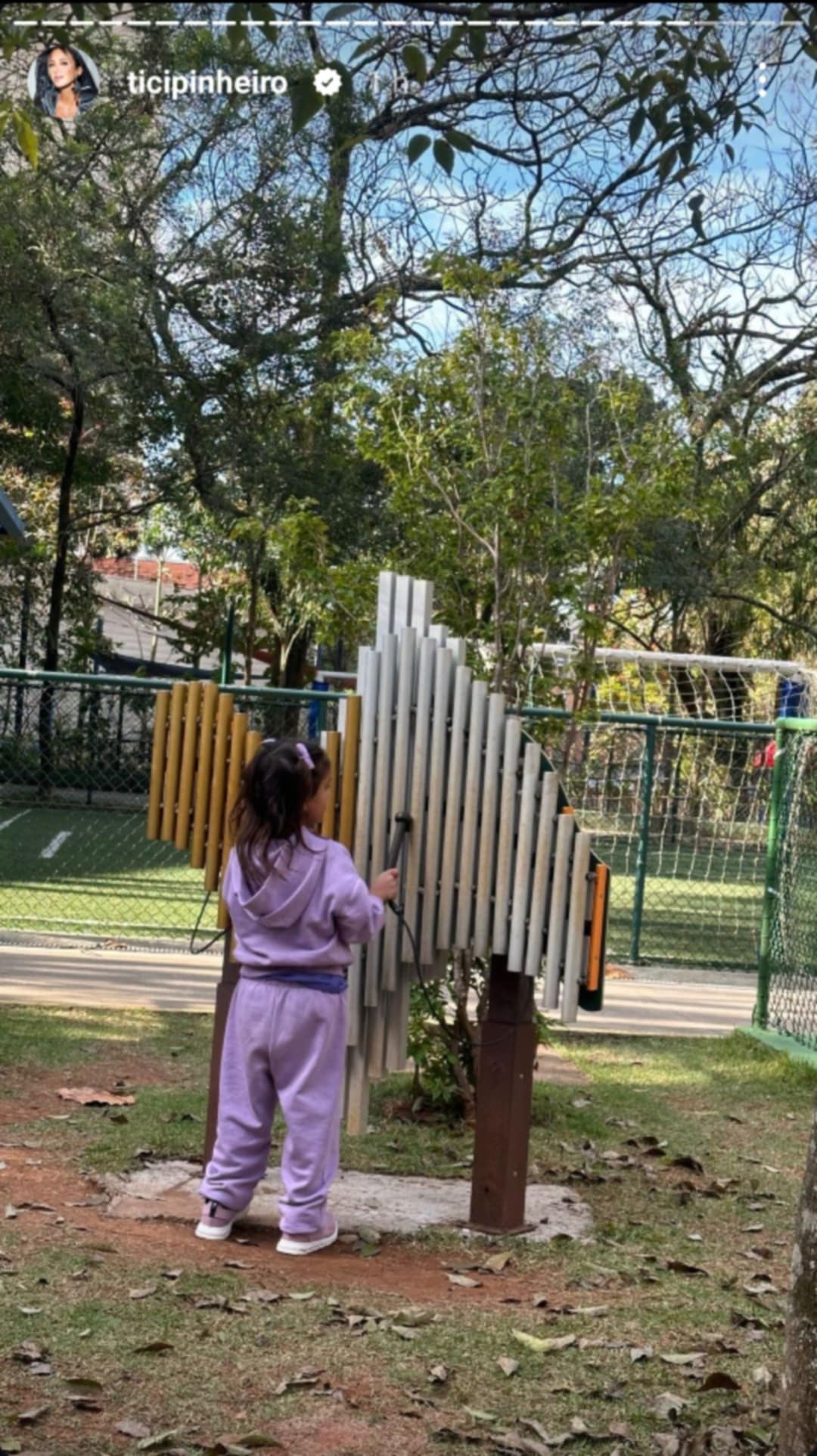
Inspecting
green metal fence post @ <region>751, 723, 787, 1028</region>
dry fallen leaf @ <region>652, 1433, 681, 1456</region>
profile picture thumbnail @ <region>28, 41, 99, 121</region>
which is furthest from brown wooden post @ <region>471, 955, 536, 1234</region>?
profile picture thumbnail @ <region>28, 41, 99, 121</region>

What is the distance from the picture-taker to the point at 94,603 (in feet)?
97.5

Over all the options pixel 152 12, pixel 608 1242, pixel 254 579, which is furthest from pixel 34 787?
pixel 152 12

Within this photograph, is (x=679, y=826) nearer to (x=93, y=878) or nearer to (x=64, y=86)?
(x=93, y=878)

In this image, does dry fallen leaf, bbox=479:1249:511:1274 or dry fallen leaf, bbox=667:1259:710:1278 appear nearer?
dry fallen leaf, bbox=479:1249:511:1274

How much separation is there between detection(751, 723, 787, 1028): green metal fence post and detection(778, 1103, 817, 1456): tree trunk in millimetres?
7218

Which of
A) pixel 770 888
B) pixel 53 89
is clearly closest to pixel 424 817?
pixel 770 888

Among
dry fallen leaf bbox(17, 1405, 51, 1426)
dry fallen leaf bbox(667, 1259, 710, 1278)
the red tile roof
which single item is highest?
the red tile roof

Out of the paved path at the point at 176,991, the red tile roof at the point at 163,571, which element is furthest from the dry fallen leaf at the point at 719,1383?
the red tile roof at the point at 163,571

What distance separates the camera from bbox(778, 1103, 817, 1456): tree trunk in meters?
3.73

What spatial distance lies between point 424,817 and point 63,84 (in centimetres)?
1968

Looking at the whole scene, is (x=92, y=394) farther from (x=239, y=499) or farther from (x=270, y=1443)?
(x=270, y=1443)

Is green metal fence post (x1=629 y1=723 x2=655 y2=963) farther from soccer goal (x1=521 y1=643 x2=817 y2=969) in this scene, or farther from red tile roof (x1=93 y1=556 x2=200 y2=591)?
red tile roof (x1=93 y1=556 x2=200 y2=591)

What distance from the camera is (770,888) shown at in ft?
36.5

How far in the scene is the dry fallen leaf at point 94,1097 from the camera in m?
7.85
